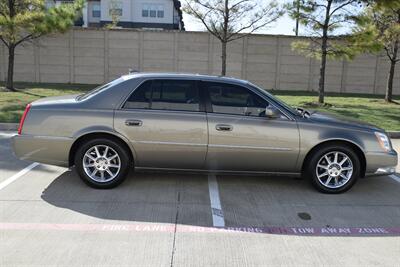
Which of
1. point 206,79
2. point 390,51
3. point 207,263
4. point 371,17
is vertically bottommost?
point 207,263

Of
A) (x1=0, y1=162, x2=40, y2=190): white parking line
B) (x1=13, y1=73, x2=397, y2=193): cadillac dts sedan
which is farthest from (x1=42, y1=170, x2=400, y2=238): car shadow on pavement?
(x1=0, y1=162, x2=40, y2=190): white parking line

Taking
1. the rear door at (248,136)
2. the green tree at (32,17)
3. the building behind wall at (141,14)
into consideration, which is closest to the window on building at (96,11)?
the building behind wall at (141,14)

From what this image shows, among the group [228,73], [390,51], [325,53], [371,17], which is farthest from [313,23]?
[228,73]

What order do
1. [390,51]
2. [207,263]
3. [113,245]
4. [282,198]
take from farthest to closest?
[390,51]
[282,198]
[113,245]
[207,263]

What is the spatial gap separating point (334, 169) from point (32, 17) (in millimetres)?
13168

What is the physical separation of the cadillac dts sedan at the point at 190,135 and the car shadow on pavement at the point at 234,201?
281mm

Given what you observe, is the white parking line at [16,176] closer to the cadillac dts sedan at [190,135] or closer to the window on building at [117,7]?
the cadillac dts sedan at [190,135]

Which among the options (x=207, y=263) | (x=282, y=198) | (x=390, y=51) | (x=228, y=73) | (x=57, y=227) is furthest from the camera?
(x=228, y=73)

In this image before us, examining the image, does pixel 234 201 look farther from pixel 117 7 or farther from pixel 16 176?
pixel 117 7

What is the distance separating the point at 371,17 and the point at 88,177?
47.1 ft

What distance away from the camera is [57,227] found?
13.5 feet

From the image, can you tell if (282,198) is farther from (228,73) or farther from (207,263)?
(228,73)

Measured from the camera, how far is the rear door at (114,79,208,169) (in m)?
5.18

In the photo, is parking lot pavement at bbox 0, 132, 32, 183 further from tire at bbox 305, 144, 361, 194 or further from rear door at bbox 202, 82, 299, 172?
tire at bbox 305, 144, 361, 194
